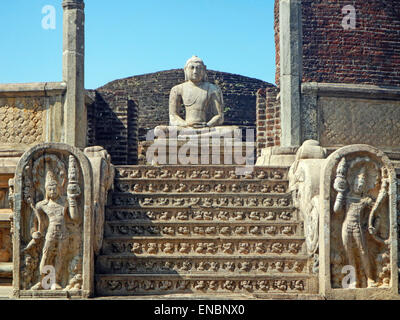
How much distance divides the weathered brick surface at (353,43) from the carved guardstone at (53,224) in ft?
31.5

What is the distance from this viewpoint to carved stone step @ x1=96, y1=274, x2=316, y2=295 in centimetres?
754

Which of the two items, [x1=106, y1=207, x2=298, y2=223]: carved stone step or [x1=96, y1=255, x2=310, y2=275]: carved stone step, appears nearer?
[x1=96, y1=255, x2=310, y2=275]: carved stone step

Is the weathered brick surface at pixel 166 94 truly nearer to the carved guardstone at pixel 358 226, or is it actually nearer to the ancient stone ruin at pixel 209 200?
the ancient stone ruin at pixel 209 200

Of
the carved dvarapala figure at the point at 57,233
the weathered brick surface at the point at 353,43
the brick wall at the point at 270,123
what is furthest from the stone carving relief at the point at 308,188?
the weathered brick surface at the point at 353,43

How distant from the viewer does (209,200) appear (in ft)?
27.9

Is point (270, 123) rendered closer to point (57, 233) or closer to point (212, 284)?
point (212, 284)

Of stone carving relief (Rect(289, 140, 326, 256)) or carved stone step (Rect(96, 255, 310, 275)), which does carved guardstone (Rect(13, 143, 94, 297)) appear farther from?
stone carving relief (Rect(289, 140, 326, 256))

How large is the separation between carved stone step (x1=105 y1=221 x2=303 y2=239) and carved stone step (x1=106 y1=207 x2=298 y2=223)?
132 mm

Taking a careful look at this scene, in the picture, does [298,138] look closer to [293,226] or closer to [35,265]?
[293,226]

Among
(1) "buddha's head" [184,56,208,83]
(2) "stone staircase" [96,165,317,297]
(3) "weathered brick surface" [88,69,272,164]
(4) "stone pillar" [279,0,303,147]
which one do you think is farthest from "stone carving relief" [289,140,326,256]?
(3) "weathered brick surface" [88,69,272,164]

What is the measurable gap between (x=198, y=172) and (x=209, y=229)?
1.01 m

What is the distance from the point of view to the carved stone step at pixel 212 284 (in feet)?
24.7

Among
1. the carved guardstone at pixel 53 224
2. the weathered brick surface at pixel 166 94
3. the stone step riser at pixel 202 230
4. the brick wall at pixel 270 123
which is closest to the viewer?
the carved guardstone at pixel 53 224

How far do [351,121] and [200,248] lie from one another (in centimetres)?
335
